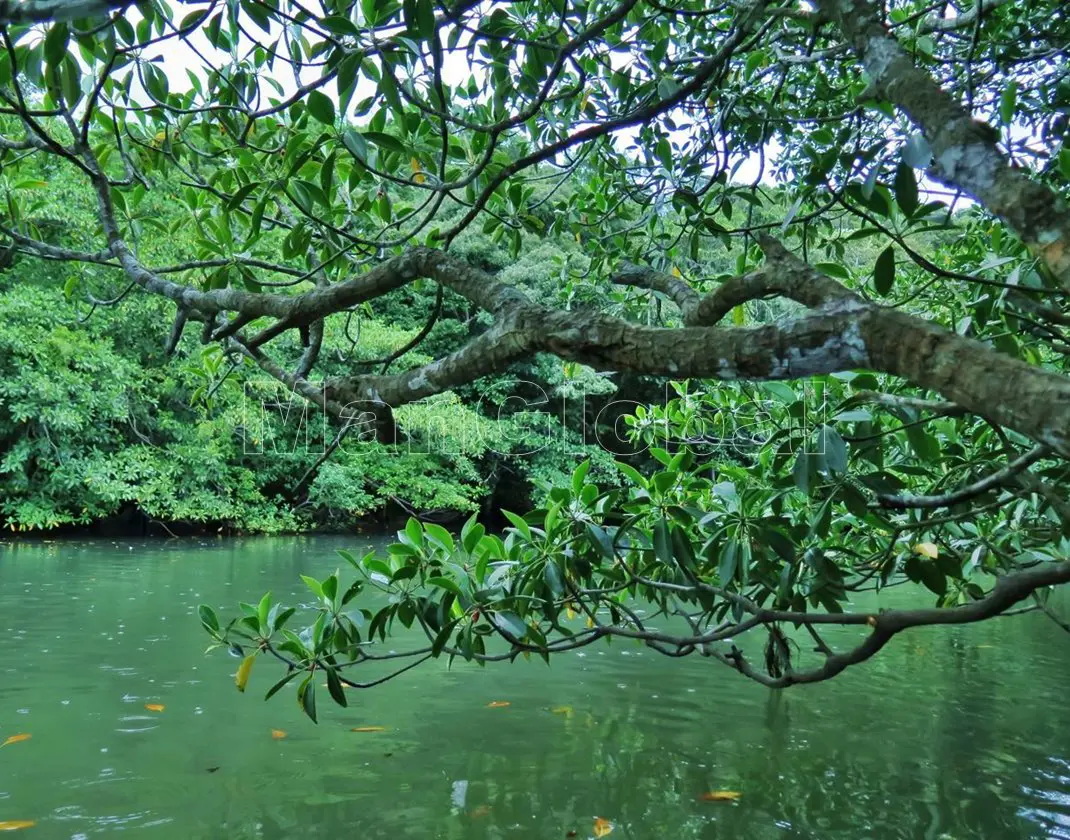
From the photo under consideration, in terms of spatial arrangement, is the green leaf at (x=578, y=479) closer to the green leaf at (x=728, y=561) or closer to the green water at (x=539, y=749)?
the green leaf at (x=728, y=561)

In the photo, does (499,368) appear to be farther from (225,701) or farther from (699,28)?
(225,701)

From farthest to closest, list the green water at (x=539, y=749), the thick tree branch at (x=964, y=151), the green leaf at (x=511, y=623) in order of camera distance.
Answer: the green water at (x=539, y=749) < the green leaf at (x=511, y=623) < the thick tree branch at (x=964, y=151)

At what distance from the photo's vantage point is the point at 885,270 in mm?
1471

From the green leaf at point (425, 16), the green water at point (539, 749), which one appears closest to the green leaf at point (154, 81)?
the green leaf at point (425, 16)

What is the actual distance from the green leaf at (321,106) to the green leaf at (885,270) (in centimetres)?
100

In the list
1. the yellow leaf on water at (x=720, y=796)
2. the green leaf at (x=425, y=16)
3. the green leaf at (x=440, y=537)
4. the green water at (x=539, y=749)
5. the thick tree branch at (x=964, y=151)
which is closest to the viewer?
the thick tree branch at (x=964, y=151)

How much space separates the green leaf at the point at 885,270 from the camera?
1447 millimetres

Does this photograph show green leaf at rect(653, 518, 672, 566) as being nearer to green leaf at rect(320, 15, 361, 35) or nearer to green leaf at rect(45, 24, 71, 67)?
green leaf at rect(320, 15, 361, 35)

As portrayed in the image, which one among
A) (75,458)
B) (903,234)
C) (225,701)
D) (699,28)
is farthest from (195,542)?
(903,234)

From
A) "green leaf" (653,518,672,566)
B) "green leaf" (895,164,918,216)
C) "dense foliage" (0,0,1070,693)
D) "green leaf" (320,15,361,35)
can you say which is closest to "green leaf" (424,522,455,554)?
"dense foliage" (0,0,1070,693)

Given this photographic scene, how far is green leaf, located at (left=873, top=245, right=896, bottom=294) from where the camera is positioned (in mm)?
1447

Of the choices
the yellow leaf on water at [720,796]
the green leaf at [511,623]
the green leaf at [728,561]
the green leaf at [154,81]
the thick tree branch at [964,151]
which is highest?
the green leaf at [154,81]

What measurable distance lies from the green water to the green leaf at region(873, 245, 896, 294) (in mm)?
1621

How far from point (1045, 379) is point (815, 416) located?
866 mm
